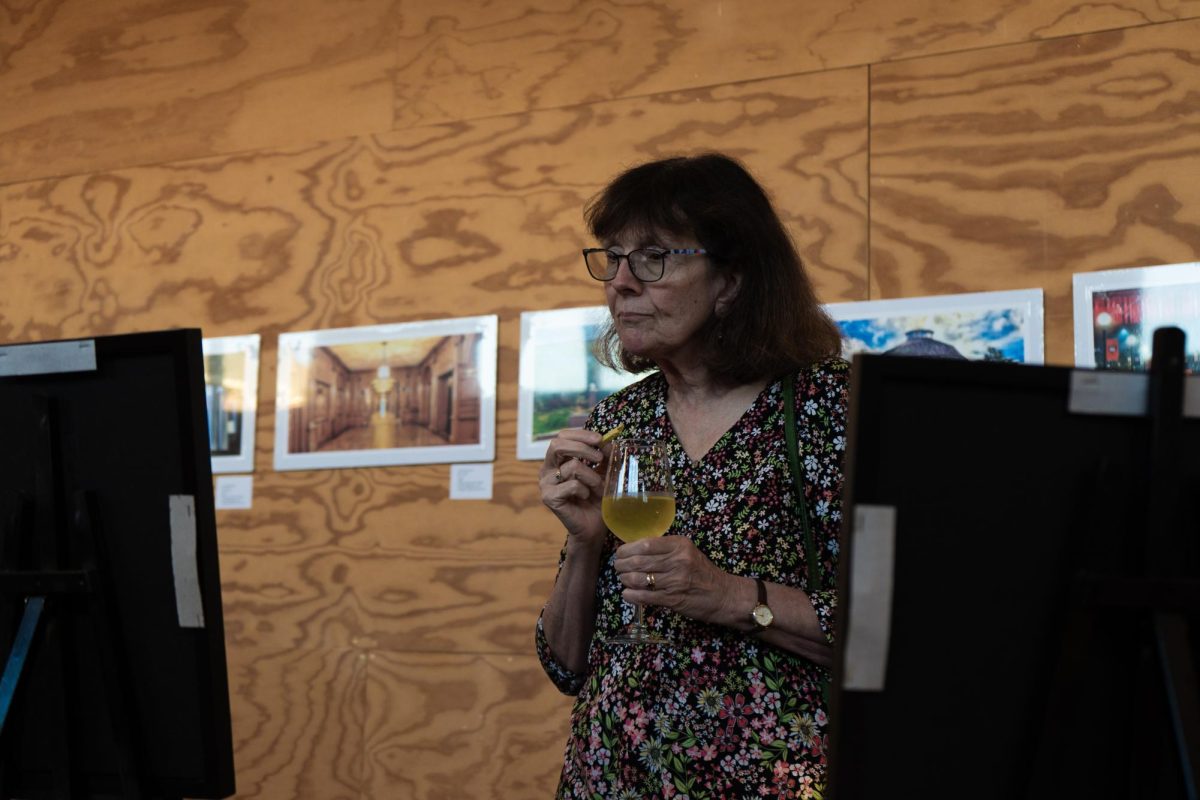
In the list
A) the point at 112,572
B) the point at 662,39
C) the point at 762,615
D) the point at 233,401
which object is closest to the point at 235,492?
the point at 233,401

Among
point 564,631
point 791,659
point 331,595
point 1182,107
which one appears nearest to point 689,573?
point 791,659

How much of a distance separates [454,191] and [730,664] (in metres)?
2.35

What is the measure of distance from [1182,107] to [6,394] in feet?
8.47

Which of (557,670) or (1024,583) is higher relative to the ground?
(1024,583)

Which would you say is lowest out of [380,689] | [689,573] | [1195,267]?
[380,689]

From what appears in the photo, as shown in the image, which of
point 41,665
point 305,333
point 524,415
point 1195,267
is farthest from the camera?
point 305,333

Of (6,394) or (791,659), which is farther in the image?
(791,659)

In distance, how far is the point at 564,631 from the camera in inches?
74.5

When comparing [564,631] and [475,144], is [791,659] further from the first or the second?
[475,144]

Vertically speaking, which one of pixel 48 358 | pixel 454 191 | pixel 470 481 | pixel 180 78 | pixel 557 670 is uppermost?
pixel 180 78

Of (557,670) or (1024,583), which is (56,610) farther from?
(1024,583)

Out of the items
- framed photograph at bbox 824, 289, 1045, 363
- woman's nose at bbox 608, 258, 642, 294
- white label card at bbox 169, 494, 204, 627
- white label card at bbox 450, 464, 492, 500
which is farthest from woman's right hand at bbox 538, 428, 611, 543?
white label card at bbox 450, 464, 492, 500

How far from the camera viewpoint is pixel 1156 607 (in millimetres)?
1117

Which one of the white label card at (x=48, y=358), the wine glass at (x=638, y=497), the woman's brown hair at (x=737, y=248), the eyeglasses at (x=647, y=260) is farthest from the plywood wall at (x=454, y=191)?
the white label card at (x=48, y=358)
